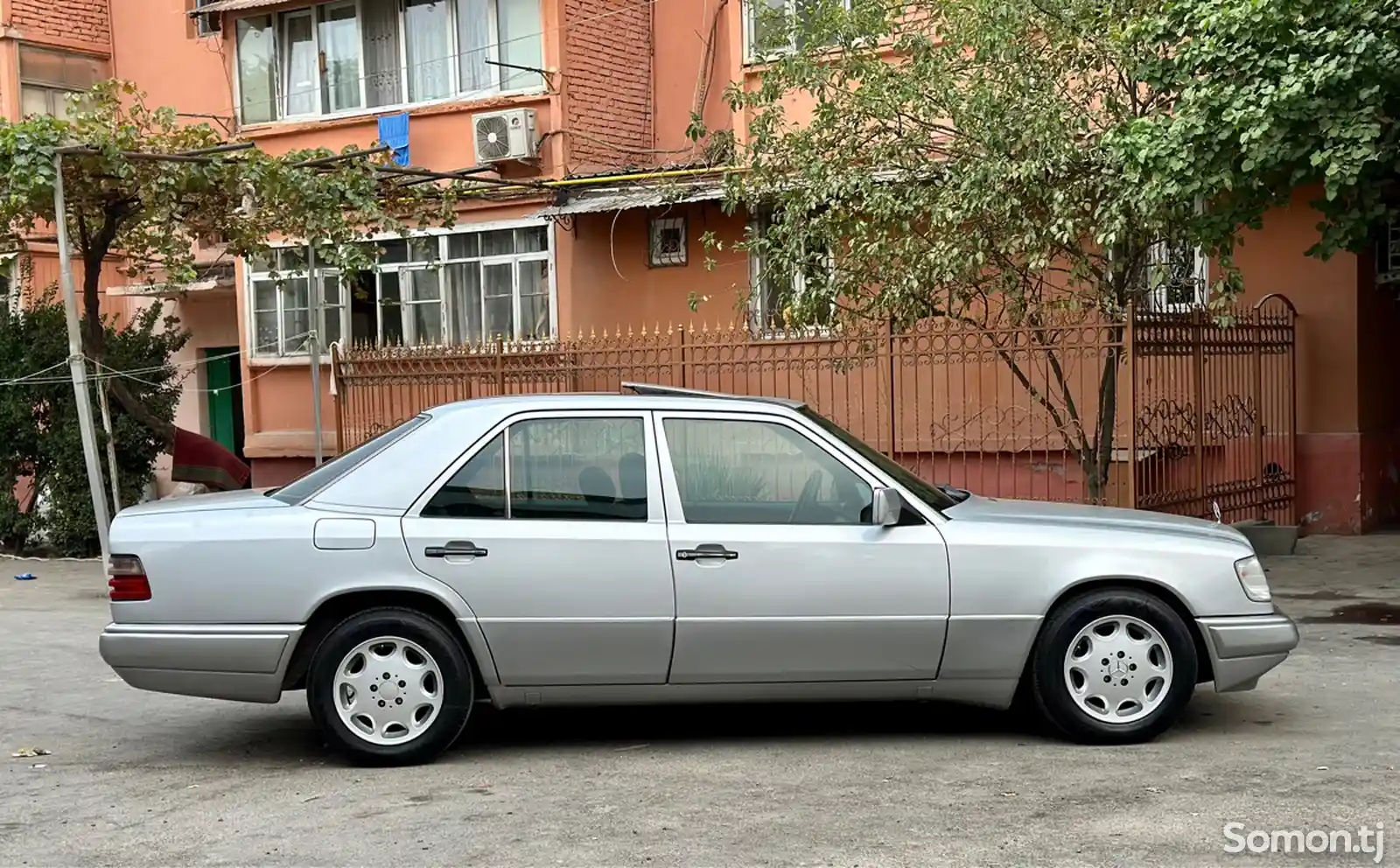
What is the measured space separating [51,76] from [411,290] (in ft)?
23.1

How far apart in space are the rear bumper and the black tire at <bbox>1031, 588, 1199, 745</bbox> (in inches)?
122

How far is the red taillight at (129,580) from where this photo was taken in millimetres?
6125

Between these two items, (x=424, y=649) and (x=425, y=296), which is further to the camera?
(x=425, y=296)

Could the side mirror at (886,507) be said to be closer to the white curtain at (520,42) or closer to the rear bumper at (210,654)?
the rear bumper at (210,654)

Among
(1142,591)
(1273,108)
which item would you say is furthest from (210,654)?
(1273,108)

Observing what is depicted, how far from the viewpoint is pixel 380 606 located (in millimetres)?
6195

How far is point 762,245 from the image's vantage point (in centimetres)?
1192

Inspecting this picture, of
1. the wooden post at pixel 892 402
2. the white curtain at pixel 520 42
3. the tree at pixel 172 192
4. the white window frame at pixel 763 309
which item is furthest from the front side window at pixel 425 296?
the wooden post at pixel 892 402

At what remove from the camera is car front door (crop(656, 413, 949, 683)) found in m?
6.13

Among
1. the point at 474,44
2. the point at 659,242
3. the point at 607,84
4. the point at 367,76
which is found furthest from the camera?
the point at 367,76

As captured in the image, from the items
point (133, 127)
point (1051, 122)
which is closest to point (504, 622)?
point (1051, 122)

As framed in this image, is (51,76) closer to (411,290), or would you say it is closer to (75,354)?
(411,290)

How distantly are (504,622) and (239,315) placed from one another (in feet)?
42.9

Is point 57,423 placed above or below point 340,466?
below
